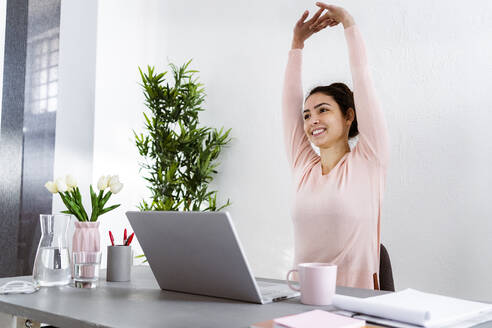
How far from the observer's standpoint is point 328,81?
283 centimetres

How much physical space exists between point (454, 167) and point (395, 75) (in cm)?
57

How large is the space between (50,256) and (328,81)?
6.49 feet

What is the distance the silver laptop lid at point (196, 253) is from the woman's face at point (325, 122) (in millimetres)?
1101

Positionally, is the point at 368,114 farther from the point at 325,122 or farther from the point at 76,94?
the point at 76,94

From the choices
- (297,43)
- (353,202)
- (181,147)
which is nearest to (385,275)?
(353,202)

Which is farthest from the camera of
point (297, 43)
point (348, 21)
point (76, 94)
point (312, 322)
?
point (76, 94)

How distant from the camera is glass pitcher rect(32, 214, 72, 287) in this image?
127 cm

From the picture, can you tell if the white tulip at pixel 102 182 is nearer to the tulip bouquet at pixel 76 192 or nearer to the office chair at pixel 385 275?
the tulip bouquet at pixel 76 192

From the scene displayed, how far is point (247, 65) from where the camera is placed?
327 centimetres

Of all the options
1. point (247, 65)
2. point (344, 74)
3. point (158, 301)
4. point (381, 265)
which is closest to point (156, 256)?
point (158, 301)

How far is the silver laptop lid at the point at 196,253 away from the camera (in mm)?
983

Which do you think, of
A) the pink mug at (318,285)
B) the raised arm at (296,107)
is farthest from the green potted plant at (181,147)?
the pink mug at (318,285)

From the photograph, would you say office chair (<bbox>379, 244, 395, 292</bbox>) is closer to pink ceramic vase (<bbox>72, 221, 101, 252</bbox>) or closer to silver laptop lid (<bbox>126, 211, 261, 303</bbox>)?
silver laptop lid (<bbox>126, 211, 261, 303</bbox>)

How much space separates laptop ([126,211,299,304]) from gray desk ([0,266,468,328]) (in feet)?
0.09
